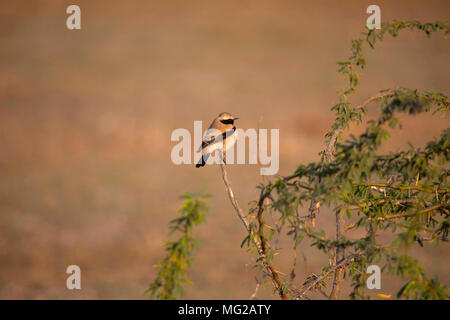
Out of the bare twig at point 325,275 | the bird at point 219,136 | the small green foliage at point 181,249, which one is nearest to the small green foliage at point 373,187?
the bare twig at point 325,275

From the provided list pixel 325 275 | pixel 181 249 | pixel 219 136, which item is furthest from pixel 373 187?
pixel 219 136

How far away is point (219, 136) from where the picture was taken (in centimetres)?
557

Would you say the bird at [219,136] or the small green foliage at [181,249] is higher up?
the bird at [219,136]

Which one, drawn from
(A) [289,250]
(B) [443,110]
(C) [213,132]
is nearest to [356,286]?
(B) [443,110]

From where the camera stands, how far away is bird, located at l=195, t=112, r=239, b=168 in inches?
218

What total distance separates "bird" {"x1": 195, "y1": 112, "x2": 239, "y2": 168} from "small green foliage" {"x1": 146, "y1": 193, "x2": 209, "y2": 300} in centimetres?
336

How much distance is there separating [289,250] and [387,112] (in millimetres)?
6560

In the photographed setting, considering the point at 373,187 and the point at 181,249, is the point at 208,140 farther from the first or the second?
the point at 181,249

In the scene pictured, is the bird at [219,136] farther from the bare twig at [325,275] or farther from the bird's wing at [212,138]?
the bare twig at [325,275]

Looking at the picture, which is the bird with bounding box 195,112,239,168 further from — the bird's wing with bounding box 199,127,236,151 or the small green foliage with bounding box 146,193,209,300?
the small green foliage with bounding box 146,193,209,300

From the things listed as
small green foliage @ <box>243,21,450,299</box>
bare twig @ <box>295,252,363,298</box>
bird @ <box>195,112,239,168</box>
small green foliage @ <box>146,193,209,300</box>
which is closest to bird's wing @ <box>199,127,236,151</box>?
bird @ <box>195,112,239,168</box>

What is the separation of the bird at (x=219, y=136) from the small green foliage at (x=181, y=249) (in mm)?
3364

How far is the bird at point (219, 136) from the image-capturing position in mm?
5547
